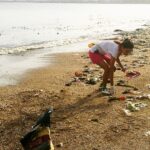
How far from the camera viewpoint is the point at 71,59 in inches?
804

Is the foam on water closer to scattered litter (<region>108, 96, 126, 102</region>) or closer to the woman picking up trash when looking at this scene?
the woman picking up trash

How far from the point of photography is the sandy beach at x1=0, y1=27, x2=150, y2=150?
8164mm

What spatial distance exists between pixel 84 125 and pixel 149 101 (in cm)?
246

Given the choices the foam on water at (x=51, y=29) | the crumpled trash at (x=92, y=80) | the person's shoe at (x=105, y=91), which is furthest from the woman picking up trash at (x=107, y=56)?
the foam on water at (x=51, y=29)

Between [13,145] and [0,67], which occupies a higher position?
[13,145]

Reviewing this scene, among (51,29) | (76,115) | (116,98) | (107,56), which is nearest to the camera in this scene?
(76,115)

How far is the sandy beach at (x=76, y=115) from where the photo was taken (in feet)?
26.8

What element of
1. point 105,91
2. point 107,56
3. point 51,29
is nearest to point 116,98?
point 105,91

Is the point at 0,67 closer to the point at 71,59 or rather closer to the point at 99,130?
the point at 71,59

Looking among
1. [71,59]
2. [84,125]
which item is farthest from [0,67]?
[84,125]

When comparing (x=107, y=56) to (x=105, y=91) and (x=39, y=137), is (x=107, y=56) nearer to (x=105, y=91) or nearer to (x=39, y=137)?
(x=105, y=91)

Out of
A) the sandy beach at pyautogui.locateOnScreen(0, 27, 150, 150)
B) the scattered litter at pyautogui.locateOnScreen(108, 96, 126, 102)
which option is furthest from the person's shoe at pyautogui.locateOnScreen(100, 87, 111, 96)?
the scattered litter at pyautogui.locateOnScreen(108, 96, 126, 102)

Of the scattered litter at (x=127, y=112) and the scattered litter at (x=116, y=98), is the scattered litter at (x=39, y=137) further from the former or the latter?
the scattered litter at (x=116, y=98)

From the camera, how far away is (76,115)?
9.61 metres
